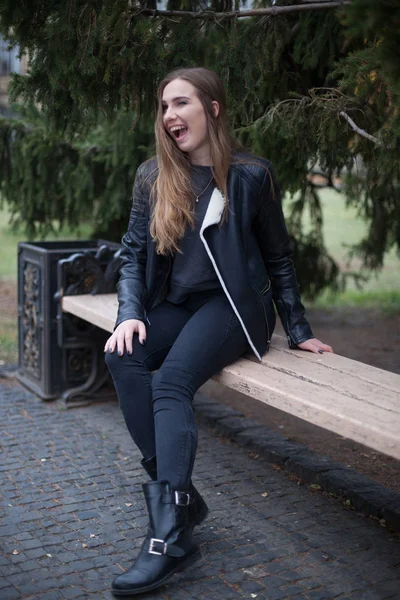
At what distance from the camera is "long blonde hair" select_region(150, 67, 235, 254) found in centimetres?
331

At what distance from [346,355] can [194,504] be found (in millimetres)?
3576

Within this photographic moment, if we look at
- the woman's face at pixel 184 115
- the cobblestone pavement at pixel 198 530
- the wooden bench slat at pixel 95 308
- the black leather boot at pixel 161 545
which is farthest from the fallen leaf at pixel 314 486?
the woman's face at pixel 184 115

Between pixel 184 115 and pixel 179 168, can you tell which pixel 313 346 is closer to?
pixel 179 168

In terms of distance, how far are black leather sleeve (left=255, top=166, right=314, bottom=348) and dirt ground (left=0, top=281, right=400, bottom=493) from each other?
105 cm

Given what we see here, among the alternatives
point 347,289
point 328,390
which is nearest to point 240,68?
point 328,390

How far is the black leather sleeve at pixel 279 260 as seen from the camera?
11.4ft

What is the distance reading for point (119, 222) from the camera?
6.78m

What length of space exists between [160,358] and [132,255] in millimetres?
506

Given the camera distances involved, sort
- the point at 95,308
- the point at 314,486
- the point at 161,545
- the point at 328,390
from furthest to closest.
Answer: the point at 95,308 → the point at 314,486 → the point at 328,390 → the point at 161,545

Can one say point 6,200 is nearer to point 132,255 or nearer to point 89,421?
point 89,421

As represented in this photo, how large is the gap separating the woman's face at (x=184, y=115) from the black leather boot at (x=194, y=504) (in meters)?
1.31

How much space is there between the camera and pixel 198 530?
328cm

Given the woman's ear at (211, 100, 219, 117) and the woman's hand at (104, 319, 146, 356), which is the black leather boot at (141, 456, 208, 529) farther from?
the woman's ear at (211, 100, 219, 117)

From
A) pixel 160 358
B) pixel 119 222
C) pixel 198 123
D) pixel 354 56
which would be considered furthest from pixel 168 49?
pixel 119 222
